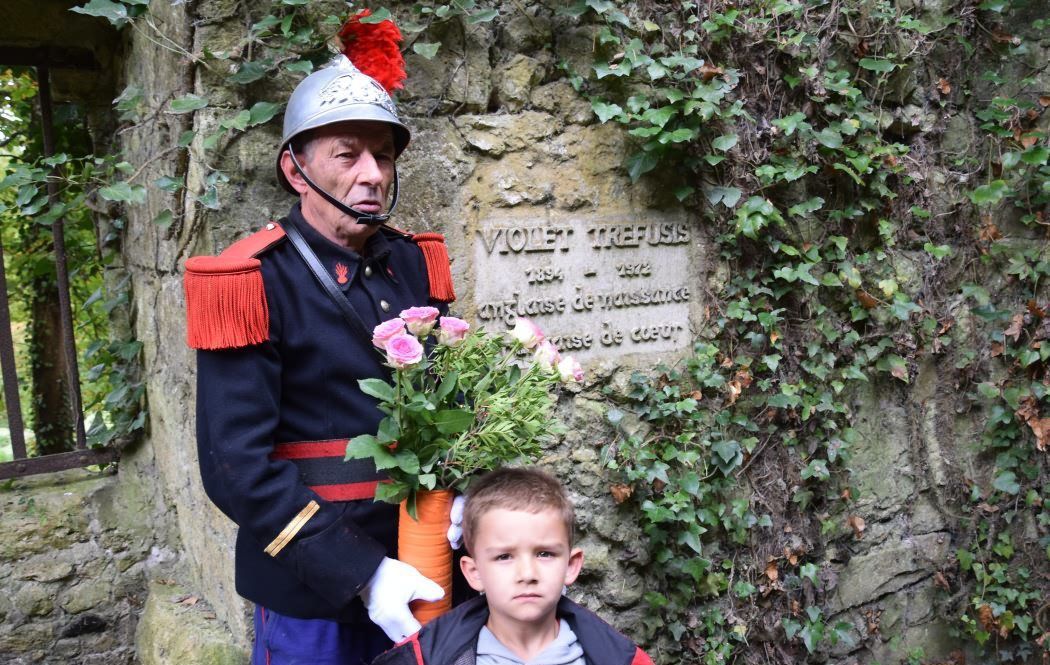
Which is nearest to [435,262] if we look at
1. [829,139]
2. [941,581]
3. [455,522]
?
[455,522]

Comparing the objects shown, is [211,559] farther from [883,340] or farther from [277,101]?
[883,340]

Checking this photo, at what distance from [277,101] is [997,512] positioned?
318 cm

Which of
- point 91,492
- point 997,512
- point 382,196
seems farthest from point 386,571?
point 997,512

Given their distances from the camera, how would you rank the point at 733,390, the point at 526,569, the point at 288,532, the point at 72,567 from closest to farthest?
the point at 526,569
the point at 288,532
the point at 72,567
the point at 733,390

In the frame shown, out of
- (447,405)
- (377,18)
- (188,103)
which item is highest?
(377,18)

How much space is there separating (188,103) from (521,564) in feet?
4.59

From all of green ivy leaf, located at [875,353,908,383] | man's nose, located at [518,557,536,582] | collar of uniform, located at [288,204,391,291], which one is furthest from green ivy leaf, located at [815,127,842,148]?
man's nose, located at [518,557,536,582]

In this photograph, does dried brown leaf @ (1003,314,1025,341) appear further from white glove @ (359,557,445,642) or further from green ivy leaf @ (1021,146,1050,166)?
white glove @ (359,557,445,642)

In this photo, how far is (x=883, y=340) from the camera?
10.4ft

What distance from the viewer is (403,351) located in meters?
1.51

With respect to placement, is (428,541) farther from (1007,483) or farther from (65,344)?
(1007,483)

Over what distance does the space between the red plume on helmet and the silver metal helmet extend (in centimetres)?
18

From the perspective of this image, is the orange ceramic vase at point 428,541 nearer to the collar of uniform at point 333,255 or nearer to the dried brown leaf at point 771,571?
the collar of uniform at point 333,255

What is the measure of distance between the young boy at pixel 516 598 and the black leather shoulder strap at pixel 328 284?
17.0 inches
